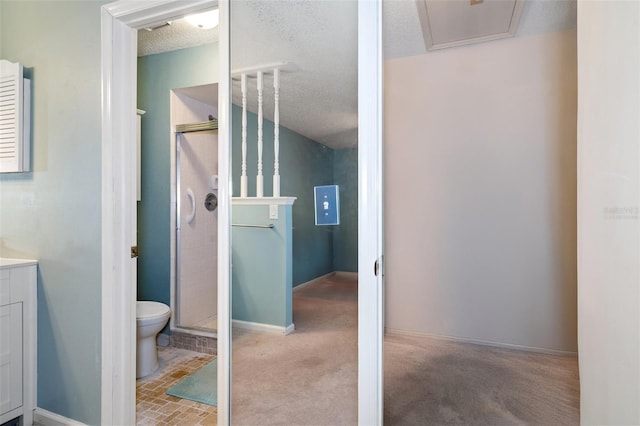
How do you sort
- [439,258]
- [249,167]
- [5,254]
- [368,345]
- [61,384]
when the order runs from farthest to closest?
1. [439,258]
2. [5,254]
3. [61,384]
4. [249,167]
5. [368,345]

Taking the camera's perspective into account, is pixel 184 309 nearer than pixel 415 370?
No

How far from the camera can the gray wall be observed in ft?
8.28

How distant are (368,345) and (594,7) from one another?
5.06 ft

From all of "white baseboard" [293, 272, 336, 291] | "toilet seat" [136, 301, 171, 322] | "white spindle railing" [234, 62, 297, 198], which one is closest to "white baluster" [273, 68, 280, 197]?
"white spindle railing" [234, 62, 297, 198]

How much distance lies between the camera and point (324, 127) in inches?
57.5

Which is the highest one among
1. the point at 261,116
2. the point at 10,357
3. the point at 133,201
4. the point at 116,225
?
the point at 261,116

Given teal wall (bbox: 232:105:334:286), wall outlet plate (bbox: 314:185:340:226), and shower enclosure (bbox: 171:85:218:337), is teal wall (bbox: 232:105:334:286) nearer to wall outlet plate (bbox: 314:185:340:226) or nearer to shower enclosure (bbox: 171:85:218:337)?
wall outlet plate (bbox: 314:185:340:226)

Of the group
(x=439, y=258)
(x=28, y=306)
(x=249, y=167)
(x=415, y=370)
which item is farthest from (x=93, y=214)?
(x=439, y=258)

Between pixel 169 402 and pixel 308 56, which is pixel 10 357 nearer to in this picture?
pixel 169 402

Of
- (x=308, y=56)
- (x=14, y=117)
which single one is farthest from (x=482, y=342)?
(x=14, y=117)

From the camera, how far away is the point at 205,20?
225 centimetres

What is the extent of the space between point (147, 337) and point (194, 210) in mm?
1098

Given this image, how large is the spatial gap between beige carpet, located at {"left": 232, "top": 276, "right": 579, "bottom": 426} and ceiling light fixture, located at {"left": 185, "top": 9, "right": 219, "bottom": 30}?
185 cm

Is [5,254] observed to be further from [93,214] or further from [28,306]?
[93,214]
